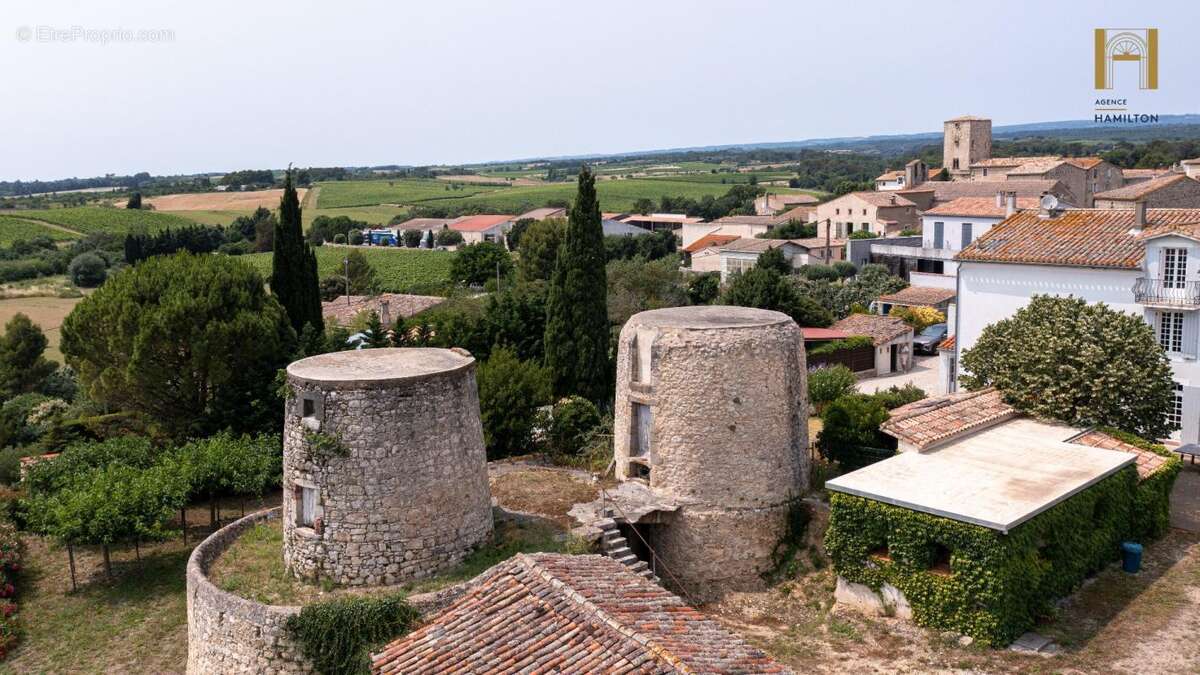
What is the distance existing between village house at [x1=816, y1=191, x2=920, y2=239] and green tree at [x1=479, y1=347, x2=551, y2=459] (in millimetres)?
55174

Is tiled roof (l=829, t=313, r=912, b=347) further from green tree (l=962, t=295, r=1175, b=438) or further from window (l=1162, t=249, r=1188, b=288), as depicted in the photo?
green tree (l=962, t=295, r=1175, b=438)

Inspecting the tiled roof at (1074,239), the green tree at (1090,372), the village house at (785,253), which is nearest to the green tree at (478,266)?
the village house at (785,253)

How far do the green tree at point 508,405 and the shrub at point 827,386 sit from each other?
35.3ft

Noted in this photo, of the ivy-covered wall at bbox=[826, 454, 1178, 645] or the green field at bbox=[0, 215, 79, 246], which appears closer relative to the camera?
the ivy-covered wall at bbox=[826, 454, 1178, 645]

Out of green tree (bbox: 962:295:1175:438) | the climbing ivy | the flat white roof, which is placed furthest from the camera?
green tree (bbox: 962:295:1175:438)

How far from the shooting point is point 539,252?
67.7 meters

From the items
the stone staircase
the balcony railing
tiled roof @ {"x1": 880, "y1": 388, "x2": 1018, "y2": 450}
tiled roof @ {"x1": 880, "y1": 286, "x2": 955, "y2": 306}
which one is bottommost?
the stone staircase

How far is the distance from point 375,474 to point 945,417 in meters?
14.1

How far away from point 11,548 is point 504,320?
18316 mm

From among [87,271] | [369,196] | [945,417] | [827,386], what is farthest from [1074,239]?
[369,196]

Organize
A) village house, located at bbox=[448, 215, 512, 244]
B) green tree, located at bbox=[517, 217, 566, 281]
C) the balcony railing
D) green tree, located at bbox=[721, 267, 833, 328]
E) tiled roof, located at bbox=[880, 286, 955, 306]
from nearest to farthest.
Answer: the balcony railing → green tree, located at bbox=[721, 267, 833, 328] → tiled roof, located at bbox=[880, 286, 955, 306] → green tree, located at bbox=[517, 217, 566, 281] → village house, located at bbox=[448, 215, 512, 244]

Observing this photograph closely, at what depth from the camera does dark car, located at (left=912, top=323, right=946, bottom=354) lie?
1863 inches

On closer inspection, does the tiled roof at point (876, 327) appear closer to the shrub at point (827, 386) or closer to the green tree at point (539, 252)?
the shrub at point (827, 386)

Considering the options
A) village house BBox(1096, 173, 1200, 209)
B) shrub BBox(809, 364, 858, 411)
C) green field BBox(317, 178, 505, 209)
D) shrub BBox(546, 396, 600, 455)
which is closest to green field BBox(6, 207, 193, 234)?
green field BBox(317, 178, 505, 209)
